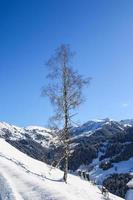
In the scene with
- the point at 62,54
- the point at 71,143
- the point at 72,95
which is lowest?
the point at 71,143

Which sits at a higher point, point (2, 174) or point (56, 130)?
point (56, 130)

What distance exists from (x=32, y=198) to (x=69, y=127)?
14.1 m

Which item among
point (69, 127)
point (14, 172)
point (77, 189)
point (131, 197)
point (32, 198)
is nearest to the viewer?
point (32, 198)

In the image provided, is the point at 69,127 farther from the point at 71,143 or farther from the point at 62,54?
the point at 62,54

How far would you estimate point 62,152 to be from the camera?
3972 centimetres

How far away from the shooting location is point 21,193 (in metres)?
26.4

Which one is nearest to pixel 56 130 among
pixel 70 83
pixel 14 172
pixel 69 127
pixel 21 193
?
pixel 69 127

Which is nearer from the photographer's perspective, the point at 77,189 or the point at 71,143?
the point at 77,189

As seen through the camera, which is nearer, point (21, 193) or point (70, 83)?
point (21, 193)

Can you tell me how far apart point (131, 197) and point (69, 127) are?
61.9 feet

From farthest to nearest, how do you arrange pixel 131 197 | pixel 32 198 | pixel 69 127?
pixel 131 197 → pixel 69 127 → pixel 32 198

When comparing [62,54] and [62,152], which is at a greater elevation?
[62,54]

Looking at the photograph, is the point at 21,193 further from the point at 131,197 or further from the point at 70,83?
the point at 131,197

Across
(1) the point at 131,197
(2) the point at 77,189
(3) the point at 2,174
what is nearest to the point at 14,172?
(3) the point at 2,174
